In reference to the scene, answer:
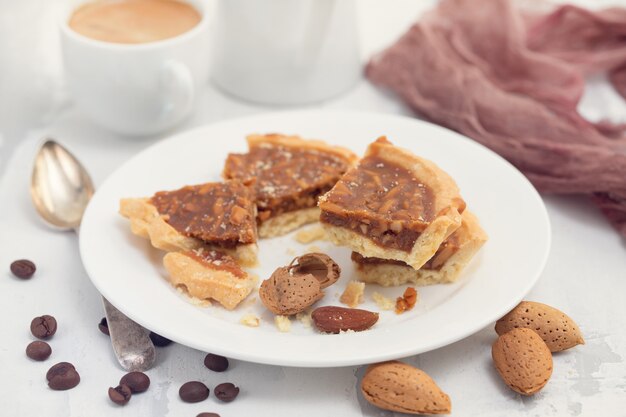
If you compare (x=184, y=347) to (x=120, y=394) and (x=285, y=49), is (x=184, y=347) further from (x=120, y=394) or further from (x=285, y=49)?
(x=285, y=49)

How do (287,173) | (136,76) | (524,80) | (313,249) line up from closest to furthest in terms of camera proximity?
(313,249) → (287,173) → (136,76) → (524,80)

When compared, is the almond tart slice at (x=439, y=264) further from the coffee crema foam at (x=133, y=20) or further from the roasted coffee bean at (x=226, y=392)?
the coffee crema foam at (x=133, y=20)

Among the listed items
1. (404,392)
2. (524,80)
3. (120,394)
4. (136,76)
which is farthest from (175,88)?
(404,392)

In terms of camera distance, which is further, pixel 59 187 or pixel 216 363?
pixel 59 187

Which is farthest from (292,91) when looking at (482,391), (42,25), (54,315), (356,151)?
(482,391)

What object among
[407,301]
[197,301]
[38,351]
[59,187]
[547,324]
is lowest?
[59,187]

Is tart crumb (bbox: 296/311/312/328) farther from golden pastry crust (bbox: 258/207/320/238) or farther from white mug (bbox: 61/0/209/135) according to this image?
white mug (bbox: 61/0/209/135)

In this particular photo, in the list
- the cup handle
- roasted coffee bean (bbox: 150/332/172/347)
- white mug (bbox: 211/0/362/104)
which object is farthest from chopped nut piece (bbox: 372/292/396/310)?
white mug (bbox: 211/0/362/104)
